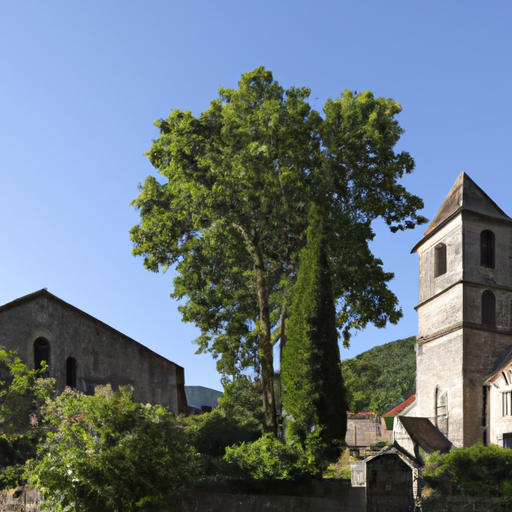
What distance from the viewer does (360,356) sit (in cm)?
7338

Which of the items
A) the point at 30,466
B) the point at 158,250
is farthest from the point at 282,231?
the point at 30,466

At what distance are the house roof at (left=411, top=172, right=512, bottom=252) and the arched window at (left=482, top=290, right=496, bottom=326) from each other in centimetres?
406

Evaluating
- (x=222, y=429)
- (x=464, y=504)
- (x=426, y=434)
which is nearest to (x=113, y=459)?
(x=222, y=429)

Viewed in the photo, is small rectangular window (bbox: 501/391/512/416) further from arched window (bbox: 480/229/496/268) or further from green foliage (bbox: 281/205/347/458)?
green foliage (bbox: 281/205/347/458)

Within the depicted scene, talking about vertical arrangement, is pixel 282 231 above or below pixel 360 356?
above

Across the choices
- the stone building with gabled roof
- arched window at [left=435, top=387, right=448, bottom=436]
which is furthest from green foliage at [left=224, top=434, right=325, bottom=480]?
arched window at [left=435, top=387, right=448, bottom=436]

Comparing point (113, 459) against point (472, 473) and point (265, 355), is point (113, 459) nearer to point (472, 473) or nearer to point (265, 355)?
point (265, 355)

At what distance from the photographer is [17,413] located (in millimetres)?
24906

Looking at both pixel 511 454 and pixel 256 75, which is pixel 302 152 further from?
pixel 511 454

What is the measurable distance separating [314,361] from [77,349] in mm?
9920

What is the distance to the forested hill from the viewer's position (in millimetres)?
64938

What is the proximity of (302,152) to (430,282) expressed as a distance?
55.9ft

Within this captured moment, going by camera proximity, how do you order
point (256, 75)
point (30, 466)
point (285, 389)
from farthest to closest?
point (256, 75)
point (285, 389)
point (30, 466)

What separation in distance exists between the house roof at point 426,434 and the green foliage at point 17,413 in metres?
18.0
